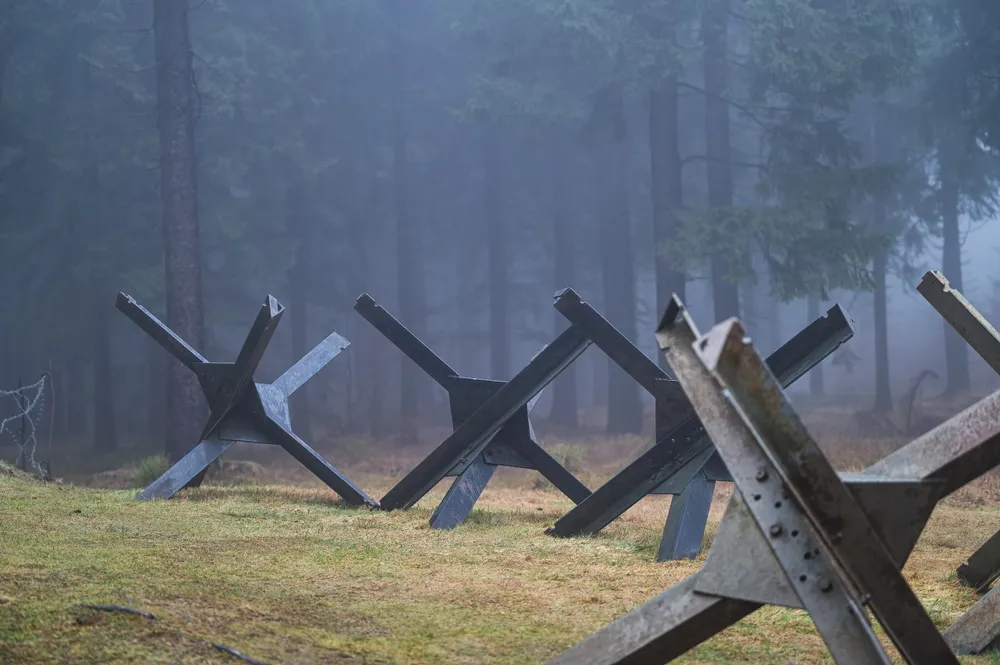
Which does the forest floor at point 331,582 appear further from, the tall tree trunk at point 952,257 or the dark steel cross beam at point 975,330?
the tall tree trunk at point 952,257

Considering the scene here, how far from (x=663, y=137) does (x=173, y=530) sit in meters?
16.1

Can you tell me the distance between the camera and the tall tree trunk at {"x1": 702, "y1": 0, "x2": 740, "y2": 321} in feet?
67.7

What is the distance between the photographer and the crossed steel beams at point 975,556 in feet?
12.6

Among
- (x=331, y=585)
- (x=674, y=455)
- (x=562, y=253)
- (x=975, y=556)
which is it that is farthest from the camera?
(x=562, y=253)

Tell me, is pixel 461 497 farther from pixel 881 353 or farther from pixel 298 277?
pixel 881 353

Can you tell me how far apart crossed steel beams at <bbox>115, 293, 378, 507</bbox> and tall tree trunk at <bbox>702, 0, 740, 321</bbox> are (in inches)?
493

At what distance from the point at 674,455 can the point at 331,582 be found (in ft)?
8.84

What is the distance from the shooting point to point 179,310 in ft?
52.9

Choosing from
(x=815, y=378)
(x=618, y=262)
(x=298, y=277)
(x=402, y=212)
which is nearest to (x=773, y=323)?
(x=815, y=378)

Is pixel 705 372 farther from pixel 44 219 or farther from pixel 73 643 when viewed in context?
pixel 44 219

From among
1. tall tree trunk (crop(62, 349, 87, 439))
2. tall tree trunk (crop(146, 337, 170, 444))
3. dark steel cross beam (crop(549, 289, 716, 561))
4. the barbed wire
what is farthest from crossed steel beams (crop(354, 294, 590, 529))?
tall tree trunk (crop(62, 349, 87, 439))

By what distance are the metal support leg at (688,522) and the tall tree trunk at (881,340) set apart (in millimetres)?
18660

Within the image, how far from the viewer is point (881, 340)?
25.7m

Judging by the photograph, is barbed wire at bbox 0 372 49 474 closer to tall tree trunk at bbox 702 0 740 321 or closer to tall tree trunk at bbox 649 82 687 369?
tall tree trunk at bbox 649 82 687 369
